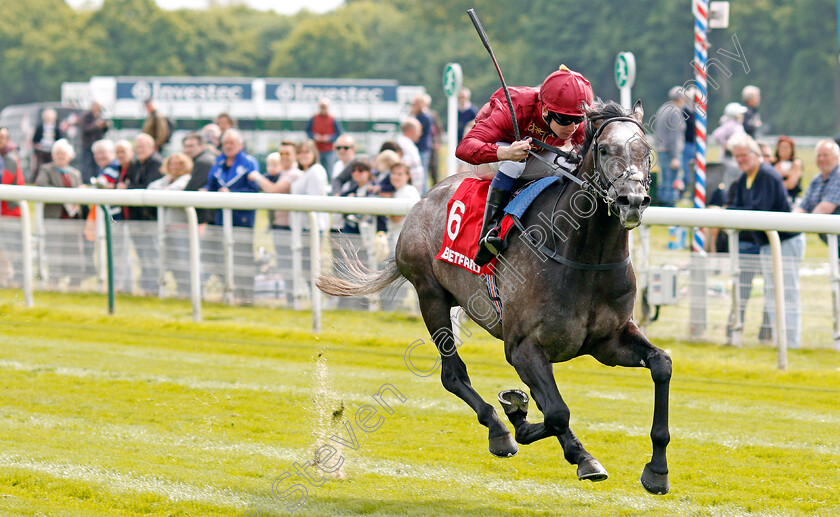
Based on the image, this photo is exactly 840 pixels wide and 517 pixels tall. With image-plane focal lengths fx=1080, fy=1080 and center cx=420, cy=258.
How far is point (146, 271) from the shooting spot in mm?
10023

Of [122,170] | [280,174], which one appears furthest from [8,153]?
[280,174]

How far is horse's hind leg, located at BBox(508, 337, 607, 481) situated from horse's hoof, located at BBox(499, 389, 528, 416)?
22 cm

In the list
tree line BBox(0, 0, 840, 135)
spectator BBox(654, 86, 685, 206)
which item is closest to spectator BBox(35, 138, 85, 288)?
spectator BBox(654, 86, 685, 206)

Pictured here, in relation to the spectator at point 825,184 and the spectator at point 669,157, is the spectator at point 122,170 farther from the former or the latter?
the spectator at point 669,157

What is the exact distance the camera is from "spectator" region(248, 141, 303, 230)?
400 inches

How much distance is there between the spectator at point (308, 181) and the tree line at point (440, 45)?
32.2 metres

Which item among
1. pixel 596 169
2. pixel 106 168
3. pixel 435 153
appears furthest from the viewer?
pixel 435 153

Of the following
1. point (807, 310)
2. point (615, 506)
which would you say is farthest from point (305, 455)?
point (807, 310)

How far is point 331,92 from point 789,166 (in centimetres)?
2740

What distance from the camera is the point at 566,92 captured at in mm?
4492

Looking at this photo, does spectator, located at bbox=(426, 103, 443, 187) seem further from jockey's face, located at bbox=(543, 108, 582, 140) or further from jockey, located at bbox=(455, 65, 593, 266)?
jockey's face, located at bbox=(543, 108, 582, 140)

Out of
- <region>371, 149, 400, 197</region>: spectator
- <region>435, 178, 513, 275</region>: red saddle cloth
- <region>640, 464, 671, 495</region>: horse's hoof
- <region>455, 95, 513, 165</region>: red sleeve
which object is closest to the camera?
<region>640, 464, 671, 495</region>: horse's hoof

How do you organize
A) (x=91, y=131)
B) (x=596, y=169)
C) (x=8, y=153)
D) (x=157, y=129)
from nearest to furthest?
(x=596, y=169) → (x=8, y=153) → (x=157, y=129) → (x=91, y=131)

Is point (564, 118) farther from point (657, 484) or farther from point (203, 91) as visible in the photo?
point (203, 91)
